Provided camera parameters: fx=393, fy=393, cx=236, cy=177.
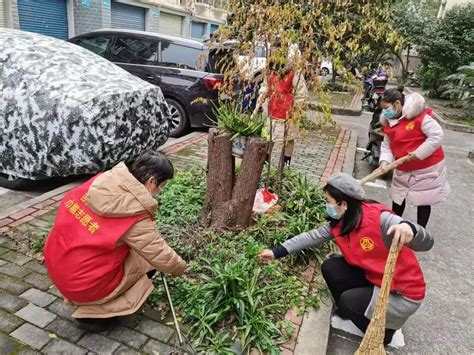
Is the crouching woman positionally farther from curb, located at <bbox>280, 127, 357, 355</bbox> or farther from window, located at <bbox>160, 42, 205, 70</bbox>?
window, located at <bbox>160, 42, 205, 70</bbox>

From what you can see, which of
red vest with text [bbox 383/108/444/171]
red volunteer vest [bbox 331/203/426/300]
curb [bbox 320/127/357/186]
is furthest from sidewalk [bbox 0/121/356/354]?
curb [bbox 320/127/357/186]

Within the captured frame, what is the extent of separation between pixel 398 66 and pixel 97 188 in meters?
32.1

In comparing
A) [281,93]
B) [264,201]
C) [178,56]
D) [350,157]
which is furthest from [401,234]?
[178,56]

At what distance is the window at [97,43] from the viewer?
6945mm

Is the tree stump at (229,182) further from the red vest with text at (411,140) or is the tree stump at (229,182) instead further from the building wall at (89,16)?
the building wall at (89,16)

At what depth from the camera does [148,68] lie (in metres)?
6.64

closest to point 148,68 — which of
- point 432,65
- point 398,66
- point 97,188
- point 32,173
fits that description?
point 32,173

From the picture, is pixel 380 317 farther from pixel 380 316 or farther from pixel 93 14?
pixel 93 14

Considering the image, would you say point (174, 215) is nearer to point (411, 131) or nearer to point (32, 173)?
point (32, 173)

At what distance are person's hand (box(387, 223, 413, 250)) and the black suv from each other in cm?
457

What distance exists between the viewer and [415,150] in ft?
12.0

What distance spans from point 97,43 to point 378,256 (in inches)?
250

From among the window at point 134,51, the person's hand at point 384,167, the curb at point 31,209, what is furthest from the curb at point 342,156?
the window at point 134,51

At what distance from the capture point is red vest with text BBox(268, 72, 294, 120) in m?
3.78
